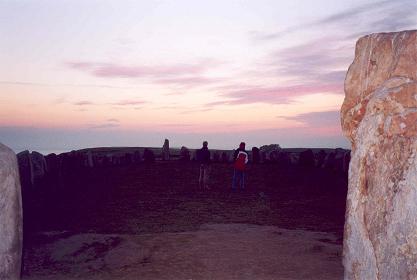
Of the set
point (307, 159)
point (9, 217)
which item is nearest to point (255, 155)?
point (307, 159)

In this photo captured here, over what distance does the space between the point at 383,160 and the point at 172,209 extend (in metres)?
10.5

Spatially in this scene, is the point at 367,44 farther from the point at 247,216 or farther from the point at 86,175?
the point at 86,175

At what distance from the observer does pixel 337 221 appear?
14.2 m

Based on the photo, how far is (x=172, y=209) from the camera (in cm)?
1594

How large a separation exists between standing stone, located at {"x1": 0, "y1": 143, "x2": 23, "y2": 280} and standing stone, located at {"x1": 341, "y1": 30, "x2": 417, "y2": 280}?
13.0ft

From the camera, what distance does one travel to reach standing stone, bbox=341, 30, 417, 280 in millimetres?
5719

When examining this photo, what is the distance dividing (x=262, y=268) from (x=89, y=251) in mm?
3518

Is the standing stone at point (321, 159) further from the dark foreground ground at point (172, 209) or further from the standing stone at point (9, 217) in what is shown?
the standing stone at point (9, 217)

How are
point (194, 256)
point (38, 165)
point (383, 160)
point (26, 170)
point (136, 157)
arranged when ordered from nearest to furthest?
point (383, 160), point (194, 256), point (26, 170), point (38, 165), point (136, 157)

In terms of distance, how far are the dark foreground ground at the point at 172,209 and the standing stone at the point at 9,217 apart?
276cm

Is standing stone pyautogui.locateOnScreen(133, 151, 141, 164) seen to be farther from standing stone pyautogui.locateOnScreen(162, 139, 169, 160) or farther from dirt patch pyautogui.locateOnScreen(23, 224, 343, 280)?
dirt patch pyautogui.locateOnScreen(23, 224, 343, 280)

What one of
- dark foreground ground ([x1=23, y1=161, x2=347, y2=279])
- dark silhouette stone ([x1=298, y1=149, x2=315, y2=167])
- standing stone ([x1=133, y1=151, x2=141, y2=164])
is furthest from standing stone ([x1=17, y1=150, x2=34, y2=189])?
dark silhouette stone ([x1=298, y1=149, x2=315, y2=167])

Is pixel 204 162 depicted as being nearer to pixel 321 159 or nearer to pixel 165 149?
pixel 321 159

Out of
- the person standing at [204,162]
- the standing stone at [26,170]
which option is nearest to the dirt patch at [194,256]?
the person standing at [204,162]
